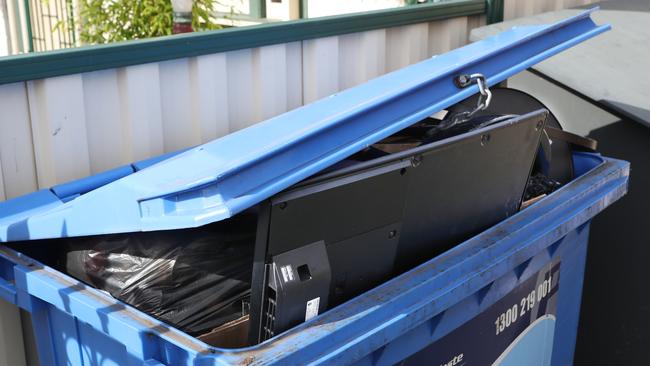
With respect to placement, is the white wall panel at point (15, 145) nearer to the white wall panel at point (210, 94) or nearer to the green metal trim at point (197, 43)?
the green metal trim at point (197, 43)

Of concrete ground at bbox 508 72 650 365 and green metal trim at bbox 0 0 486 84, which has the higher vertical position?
green metal trim at bbox 0 0 486 84

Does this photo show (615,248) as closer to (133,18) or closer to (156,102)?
(156,102)

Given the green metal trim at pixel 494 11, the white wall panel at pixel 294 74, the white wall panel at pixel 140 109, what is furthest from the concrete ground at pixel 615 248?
the white wall panel at pixel 140 109

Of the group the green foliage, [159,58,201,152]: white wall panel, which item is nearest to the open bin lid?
[159,58,201,152]: white wall panel

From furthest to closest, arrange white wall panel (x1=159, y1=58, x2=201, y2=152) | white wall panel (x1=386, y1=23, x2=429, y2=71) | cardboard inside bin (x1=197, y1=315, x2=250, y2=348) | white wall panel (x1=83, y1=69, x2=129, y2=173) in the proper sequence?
1. white wall panel (x1=386, y1=23, x2=429, y2=71)
2. white wall panel (x1=159, y1=58, x2=201, y2=152)
3. white wall panel (x1=83, y1=69, x2=129, y2=173)
4. cardboard inside bin (x1=197, y1=315, x2=250, y2=348)

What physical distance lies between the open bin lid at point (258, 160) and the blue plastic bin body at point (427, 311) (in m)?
0.17

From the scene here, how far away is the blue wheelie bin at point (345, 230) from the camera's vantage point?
165 cm

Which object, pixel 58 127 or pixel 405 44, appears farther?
pixel 405 44

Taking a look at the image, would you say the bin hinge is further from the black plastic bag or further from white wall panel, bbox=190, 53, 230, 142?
white wall panel, bbox=190, 53, 230, 142

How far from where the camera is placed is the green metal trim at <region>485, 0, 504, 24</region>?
3828 mm

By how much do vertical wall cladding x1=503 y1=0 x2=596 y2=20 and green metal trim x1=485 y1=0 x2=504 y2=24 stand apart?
0.16 feet

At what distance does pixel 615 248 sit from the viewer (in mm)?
2996

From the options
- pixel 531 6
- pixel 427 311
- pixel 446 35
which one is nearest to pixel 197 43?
pixel 427 311

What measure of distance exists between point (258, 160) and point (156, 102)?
1059mm
